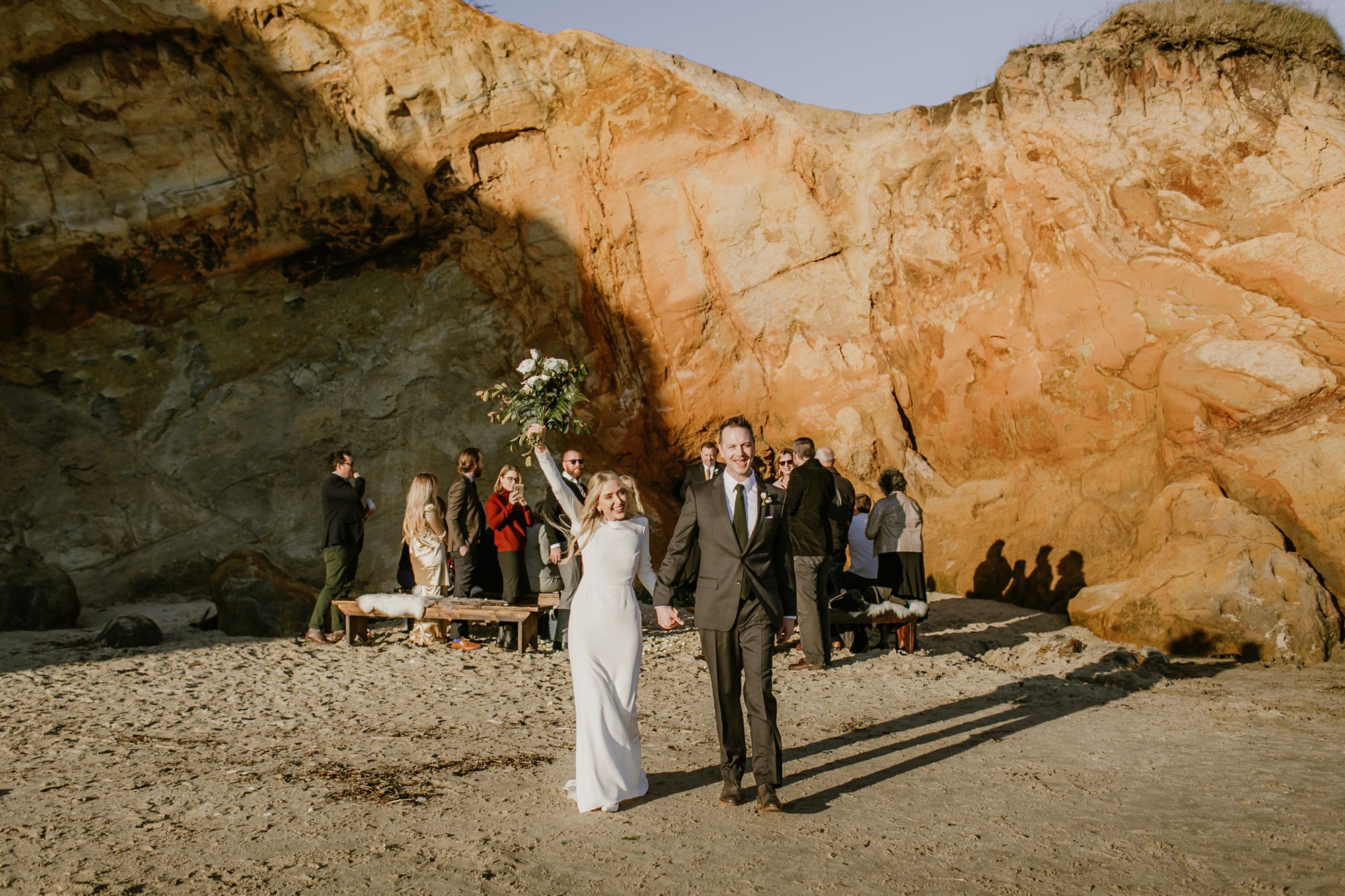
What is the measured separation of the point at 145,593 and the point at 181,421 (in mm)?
2613

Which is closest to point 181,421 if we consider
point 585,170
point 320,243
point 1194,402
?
point 320,243

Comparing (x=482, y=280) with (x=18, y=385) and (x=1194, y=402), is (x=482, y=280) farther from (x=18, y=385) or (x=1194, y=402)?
(x=1194, y=402)

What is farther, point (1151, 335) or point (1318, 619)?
point (1151, 335)

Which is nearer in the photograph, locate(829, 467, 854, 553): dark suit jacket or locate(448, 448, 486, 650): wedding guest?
locate(829, 467, 854, 553): dark suit jacket

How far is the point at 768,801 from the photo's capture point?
201 inches

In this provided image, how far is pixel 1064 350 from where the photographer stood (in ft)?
43.6

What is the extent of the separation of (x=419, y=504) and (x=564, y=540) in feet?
5.25

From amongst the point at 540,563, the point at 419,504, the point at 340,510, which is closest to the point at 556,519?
the point at 540,563

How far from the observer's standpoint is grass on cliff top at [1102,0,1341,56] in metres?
12.2

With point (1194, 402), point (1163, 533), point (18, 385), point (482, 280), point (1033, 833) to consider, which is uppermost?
point (482, 280)

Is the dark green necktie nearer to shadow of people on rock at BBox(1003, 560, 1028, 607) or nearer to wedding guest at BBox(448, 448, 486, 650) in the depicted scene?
wedding guest at BBox(448, 448, 486, 650)

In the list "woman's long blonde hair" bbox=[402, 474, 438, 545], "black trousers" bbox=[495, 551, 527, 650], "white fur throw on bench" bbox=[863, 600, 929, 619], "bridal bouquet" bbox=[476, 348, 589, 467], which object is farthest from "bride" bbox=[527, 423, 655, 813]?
"woman's long blonde hair" bbox=[402, 474, 438, 545]

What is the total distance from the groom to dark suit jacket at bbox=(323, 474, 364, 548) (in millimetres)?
5663

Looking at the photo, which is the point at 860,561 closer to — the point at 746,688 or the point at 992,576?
the point at 992,576
